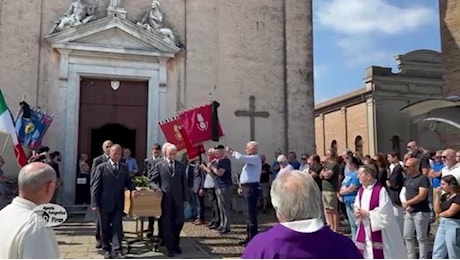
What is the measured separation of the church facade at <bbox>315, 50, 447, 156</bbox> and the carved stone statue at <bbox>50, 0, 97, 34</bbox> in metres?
15.9

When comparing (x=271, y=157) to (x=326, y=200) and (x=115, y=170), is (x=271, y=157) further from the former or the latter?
(x=115, y=170)

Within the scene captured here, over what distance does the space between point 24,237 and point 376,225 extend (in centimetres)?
401

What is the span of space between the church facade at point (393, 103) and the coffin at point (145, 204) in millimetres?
18724

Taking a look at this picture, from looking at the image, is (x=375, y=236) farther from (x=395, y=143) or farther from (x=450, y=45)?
(x=395, y=143)

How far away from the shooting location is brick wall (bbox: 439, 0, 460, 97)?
48.2ft

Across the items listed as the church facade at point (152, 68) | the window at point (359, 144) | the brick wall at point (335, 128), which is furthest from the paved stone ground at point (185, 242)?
the brick wall at point (335, 128)

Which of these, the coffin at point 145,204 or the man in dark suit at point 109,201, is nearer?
the man in dark suit at point 109,201

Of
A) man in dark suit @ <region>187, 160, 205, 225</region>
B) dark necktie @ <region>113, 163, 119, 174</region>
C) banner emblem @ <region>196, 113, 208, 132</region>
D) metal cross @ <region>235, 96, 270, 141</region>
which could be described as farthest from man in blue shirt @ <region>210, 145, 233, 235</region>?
metal cross @ <region>235, 96, 270, 141</region>

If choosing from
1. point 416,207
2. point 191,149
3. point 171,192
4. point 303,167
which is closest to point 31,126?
point 191,149

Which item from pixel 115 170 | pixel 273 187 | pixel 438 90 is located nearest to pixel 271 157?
pixel 115 170

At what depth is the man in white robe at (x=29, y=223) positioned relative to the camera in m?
3.12

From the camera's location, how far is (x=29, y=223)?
3.17 meters

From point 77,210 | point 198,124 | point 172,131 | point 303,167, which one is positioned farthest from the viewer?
point 198,124

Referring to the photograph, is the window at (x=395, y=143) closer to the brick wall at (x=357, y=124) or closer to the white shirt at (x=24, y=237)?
the brick wall at (x=357, y=124)
